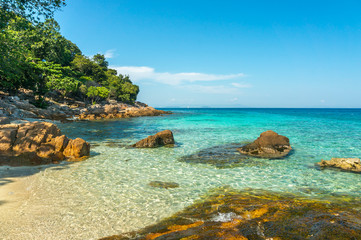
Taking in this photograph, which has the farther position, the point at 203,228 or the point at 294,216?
the point at 294,216

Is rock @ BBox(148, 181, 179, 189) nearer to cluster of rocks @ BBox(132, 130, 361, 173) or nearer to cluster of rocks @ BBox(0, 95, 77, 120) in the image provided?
cluster of rocks @ BBox(132, 130, 361, 173)

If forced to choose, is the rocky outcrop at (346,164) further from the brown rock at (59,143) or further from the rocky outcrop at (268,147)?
the brown rock at (59,143)

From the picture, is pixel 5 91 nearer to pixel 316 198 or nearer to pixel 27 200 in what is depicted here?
pixel 27 200

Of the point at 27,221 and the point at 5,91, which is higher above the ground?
the point at 5,91

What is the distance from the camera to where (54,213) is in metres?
6.12

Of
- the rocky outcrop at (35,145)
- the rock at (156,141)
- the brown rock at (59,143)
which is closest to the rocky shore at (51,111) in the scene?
the rocky outcrop at (35,145)

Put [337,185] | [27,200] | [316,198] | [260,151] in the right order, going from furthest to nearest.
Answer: [260,151]
[337,185]
[316,198]
[27,200]

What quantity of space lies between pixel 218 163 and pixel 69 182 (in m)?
7.87

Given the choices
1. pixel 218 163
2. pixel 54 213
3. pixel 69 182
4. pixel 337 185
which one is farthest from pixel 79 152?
pixel 337 185

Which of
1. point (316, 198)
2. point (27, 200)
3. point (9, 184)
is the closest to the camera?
point (27, 200)

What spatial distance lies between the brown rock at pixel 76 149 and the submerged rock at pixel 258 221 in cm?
936

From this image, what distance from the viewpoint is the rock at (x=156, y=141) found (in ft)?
55.8

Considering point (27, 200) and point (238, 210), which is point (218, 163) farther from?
point (27, 200)

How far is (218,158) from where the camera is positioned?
13.6 metres
